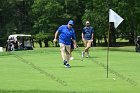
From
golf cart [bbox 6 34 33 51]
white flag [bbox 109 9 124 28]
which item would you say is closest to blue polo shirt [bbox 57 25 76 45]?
white flag [bbox 109 9 124 28]

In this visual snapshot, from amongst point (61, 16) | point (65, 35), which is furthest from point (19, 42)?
point (65, 35)

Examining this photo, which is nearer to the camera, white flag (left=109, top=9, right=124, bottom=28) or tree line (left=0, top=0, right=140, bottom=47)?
white flag (left=109, top=9, right=124, bottom=28)

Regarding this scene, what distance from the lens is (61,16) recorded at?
79000 millimetres

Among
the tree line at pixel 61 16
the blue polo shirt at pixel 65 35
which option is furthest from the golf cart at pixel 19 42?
the blue polo shirt at pixel 65 35

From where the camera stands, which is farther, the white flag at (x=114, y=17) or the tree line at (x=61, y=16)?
the tree line at (x=61, y=16)

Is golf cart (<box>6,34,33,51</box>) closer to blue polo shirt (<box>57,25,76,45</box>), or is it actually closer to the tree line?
the tree line

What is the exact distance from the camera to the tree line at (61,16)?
2611 inches

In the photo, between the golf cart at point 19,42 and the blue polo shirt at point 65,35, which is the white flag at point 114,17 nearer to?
the blue polo shirt at point 65,35

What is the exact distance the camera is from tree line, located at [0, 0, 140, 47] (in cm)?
6631

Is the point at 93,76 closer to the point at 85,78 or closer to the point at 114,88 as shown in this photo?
the point at 85,78

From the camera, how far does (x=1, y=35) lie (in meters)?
86.2

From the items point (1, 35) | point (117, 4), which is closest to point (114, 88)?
point (117, 4)

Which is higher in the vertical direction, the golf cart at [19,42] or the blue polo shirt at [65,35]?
the blue polo shirt at [65,35]

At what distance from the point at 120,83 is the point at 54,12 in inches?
2600
